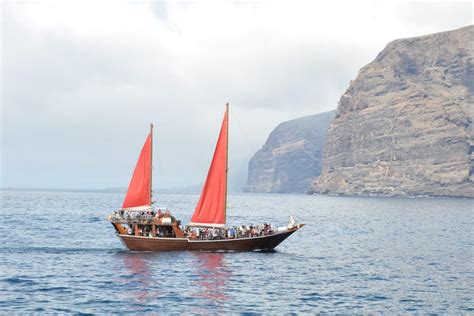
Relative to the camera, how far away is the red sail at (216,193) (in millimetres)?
55125

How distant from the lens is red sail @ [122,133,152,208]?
56.6 metres

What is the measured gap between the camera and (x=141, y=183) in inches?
2240

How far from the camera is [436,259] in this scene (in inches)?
2256

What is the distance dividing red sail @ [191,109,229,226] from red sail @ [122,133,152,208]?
5168mm

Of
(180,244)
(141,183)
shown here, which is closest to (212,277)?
(180,244)

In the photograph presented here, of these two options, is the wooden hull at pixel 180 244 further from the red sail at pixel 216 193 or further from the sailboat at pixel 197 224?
the red sail at pixel 216 193

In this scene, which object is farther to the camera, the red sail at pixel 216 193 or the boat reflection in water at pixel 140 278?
the red sail at pixel 216 193

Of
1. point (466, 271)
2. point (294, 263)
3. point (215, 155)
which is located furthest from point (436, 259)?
point (215, 155)

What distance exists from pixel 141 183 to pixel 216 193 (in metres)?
7.21

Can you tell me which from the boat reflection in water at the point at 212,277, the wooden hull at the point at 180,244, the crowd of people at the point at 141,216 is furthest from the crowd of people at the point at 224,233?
the crowd of people at the point at 141,216

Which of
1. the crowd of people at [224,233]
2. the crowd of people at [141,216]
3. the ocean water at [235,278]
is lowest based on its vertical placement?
the ocean water at [235,278]

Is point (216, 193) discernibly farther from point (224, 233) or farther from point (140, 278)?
point (140, 278)

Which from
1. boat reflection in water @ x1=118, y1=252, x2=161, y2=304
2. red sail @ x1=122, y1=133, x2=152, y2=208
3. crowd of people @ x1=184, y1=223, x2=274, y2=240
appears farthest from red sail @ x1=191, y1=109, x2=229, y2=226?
boat reflection in water @ x1=118, y1=252, x2=161, y2=304

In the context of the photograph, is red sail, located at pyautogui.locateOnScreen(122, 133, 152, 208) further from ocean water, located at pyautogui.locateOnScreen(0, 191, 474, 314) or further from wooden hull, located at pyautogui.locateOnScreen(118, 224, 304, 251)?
ocean water, located at pyautogui.locateOnScreen(0, 191, 474, 314)
